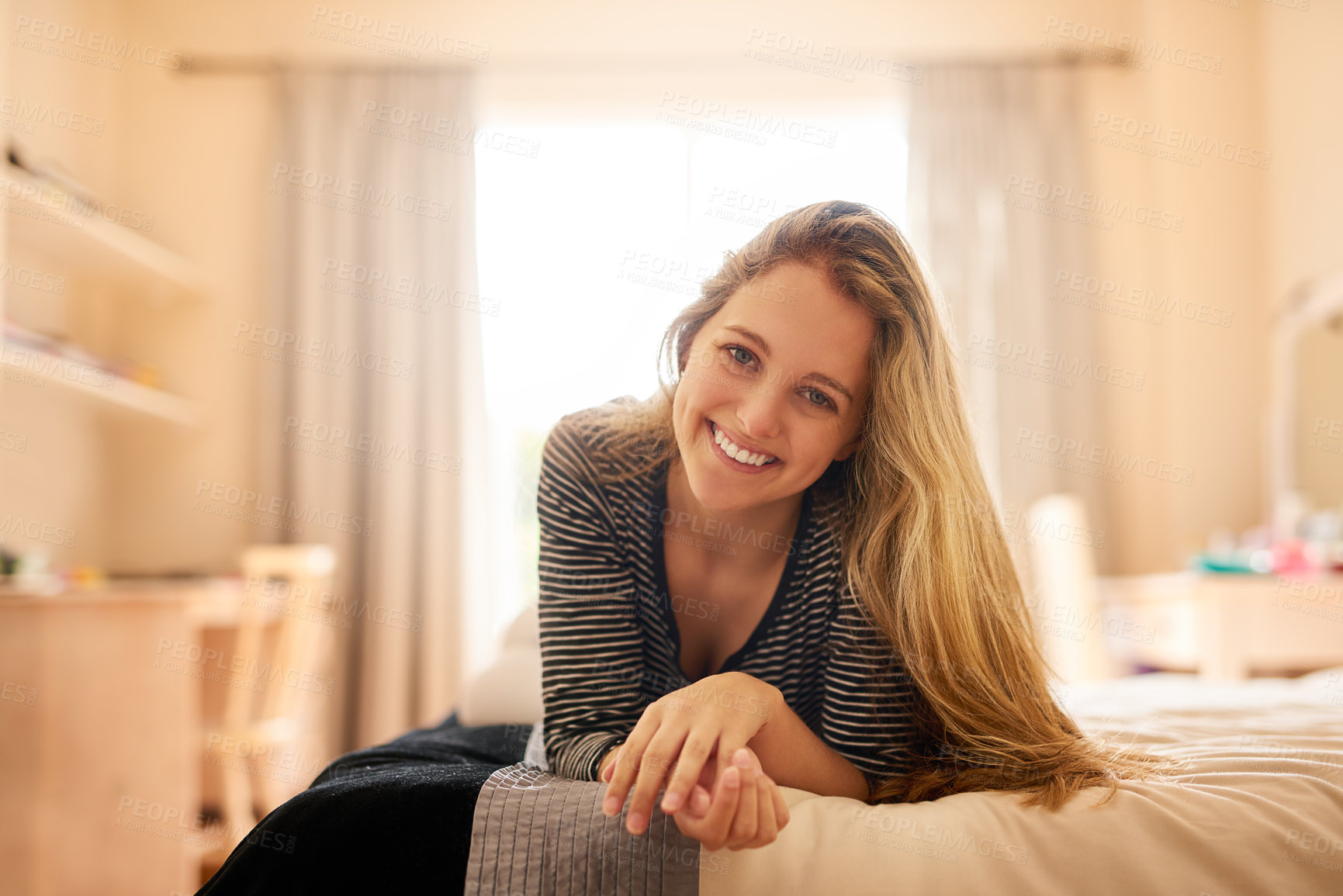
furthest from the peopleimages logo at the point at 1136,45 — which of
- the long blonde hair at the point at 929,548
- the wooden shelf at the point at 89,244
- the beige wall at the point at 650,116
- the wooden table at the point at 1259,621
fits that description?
the wooden shelf at the point at 89,244

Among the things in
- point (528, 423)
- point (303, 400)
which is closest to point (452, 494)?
point (528, 423)

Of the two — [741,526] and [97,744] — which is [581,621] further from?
[97,744]

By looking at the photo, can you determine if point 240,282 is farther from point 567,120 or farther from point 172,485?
point 567,120

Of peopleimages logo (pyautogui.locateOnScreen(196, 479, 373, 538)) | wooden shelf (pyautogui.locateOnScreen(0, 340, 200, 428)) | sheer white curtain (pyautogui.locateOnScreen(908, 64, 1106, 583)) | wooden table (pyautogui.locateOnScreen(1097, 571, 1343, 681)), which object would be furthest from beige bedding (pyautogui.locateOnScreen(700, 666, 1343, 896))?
peopleimages logo (pyautogui.locateOnScreen(196, 479, 373, 538))

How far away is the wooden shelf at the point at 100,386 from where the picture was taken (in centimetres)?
234

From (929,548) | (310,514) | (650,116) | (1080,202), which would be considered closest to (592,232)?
(650,116)

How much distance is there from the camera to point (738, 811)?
2.05ft

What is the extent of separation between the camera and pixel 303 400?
3188 millimetres

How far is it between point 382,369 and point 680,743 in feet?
9.25

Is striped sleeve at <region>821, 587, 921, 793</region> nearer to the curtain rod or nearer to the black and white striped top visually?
the black and white striped top

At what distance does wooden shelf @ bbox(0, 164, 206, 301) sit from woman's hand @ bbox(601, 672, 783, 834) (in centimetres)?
250

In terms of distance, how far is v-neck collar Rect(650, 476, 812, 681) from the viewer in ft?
3.17

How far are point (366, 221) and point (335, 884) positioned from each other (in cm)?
301

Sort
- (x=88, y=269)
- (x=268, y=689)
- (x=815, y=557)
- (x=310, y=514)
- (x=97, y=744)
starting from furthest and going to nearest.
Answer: (x=310, y=514), (x=88, y=269), (x=268, y=689), (x=97, y=744), (x=815, y=557)
